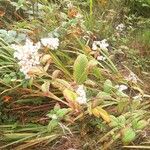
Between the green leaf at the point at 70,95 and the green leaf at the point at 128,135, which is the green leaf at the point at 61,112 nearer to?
the green leaf at the point at 70,95

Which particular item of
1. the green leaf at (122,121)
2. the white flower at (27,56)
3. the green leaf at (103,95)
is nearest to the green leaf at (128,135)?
the green leaf at (122,121)

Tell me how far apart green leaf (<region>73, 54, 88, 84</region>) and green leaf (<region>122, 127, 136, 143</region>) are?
40 centimetres

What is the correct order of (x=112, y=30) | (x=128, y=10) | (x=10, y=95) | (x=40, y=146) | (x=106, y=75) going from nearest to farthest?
1. (x=40, y=146)
2. (x=10, y=95)
3. (x=106, y=75)
4. (x=112, y=30)
5. (x=128, y=10)

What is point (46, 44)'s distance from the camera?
8.25ft

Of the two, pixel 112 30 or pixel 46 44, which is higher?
pixel 46 44

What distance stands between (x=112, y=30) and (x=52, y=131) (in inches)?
50.7

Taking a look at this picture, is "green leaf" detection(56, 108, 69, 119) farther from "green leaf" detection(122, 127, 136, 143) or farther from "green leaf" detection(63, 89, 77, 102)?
"green leaf" detection(122, 127, 136, 143)

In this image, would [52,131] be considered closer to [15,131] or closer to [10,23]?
[15,131]

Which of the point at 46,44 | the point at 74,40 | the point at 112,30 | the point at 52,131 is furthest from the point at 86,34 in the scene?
the point at 52,131

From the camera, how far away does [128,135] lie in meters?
2.18

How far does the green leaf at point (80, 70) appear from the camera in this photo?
241 centimetres

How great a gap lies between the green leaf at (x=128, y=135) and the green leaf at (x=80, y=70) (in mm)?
399

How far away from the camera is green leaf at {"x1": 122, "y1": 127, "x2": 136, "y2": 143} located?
2170 mm

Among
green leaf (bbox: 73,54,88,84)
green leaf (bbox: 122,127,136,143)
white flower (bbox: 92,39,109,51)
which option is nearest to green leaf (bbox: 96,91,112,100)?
green leaf (bbox: 73,54,88,84)
